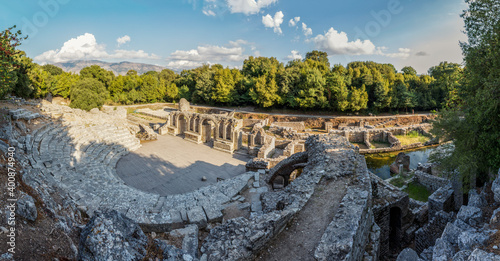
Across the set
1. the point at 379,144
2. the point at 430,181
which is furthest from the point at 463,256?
the point at 379,144

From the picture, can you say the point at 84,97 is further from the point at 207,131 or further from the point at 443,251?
the point at 443,251

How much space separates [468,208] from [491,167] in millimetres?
2973

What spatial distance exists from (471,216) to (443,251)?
5.84 feet

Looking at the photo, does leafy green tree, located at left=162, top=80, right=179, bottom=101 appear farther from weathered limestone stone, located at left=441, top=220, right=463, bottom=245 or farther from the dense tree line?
weathered limestone stone, located at left=441, top=220, right=463, bottom=245

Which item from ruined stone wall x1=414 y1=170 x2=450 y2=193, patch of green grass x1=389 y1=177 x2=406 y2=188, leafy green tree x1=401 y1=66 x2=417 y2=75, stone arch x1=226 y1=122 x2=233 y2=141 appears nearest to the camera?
ruined stone wall x1=414 y1=170 x2=450 y2=193

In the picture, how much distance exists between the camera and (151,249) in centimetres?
422

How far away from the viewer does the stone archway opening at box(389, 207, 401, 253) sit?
29.2ft

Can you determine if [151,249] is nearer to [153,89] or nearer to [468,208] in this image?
[468,208]

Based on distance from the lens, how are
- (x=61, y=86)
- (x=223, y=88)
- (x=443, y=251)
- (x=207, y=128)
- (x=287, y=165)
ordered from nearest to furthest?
(x=443, y=251) < (x=287, y=165) < (x=207, y=128) < (x=61, y=86) < (x=223, y=88)

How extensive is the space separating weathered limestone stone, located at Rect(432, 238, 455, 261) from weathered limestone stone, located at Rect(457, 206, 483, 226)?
1265 millimetres

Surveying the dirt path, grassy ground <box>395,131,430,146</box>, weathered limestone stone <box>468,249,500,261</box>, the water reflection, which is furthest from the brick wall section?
grassy ground <box>395,131,430,146</box>

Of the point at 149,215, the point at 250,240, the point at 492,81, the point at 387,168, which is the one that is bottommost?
the point at 387,168

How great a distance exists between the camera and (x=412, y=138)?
82.9 ft

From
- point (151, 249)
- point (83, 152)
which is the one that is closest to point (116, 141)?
point (83, 152)
